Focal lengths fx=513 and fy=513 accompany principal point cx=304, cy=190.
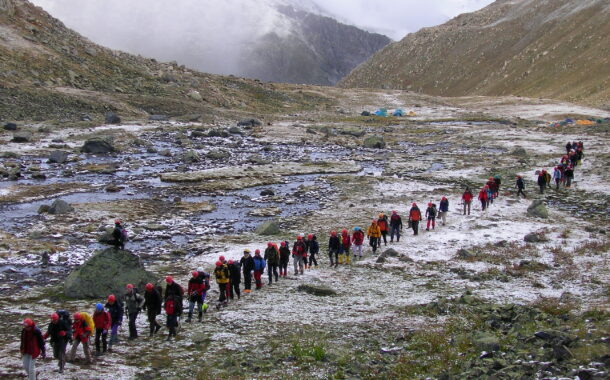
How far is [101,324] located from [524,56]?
161 meters

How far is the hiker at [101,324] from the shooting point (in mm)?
13789

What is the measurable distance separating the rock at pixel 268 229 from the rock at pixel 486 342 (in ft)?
50.4

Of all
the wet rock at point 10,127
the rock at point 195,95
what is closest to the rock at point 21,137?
the wet rock at point 10,127

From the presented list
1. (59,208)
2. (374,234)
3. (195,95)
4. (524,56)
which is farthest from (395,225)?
(524,56)

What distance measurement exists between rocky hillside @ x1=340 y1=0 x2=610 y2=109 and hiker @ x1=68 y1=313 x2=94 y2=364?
4065 inches

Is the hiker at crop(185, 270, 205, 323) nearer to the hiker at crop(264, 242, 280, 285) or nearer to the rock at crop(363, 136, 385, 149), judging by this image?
the hiker at crop(264, 242, 280, 285)

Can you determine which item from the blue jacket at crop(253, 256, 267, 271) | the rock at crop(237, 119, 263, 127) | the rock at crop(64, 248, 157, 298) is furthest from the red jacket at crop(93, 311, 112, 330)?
the rock at crop(237, 119, 263, 127)

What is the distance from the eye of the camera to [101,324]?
45.3ft

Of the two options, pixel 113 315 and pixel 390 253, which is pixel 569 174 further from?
pixel 113 315

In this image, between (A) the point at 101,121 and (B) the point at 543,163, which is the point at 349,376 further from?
(A) the point at 101,121

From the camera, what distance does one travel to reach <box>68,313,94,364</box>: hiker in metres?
13.2

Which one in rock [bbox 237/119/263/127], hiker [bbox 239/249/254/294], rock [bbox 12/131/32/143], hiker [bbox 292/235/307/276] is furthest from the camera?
rock [bbox 237/119/263/127]

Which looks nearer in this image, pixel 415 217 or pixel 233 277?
pixel 233 277

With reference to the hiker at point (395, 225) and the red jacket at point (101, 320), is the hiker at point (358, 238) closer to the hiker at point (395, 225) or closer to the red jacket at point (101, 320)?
the hiker at point (395, 225)
